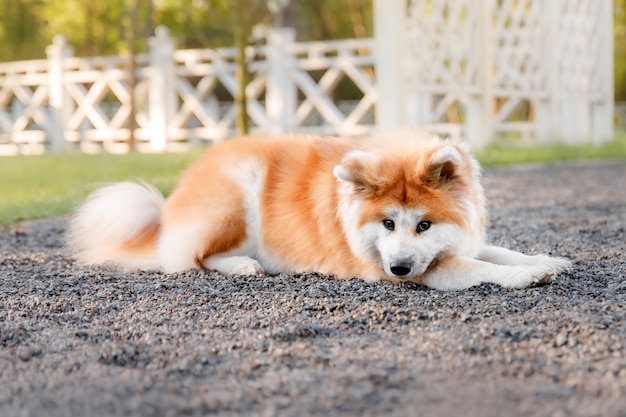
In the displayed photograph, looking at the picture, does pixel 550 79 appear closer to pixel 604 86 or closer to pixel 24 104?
pixel 604 86

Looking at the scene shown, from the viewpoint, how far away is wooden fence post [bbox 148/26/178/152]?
1342 centimetres

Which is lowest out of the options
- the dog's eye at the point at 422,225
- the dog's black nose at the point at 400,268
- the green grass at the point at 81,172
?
the green grass at the point at 81,172

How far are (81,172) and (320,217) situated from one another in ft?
18.6

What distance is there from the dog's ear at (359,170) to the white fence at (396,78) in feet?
21.4

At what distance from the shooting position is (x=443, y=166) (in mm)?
3170

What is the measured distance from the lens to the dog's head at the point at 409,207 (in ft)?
10.2

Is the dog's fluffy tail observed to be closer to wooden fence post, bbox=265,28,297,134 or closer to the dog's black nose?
the dog's black nose

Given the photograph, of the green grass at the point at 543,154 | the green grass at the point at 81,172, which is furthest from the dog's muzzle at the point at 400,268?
the green grass at the point at 543,154

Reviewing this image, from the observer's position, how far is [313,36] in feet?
74.8

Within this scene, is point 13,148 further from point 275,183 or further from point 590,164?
point 275,183

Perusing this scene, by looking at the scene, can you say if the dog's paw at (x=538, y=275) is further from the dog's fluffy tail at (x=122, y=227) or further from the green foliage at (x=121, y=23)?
the green foliage at (x=121, y=23)

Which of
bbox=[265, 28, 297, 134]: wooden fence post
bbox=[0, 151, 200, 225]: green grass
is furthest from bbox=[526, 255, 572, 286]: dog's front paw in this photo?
bbox=[265, 28, 297, 134]: wooden fence post

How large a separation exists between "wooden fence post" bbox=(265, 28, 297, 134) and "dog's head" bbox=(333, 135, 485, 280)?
30.6 feet

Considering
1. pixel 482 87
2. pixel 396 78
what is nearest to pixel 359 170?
pixel 396 78
